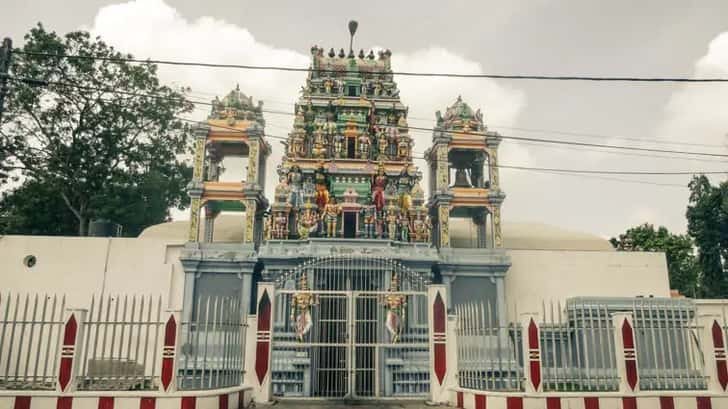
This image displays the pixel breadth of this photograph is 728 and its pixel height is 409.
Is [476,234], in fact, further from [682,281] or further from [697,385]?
[682,281]

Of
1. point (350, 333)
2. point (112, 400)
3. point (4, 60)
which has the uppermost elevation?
point (4, 60)

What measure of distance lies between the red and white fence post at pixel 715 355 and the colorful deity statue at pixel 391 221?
1127 cm

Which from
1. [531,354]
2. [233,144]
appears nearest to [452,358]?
[531,354]

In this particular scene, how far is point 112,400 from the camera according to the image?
372 inches

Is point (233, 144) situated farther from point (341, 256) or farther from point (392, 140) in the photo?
→ point (341, 256)

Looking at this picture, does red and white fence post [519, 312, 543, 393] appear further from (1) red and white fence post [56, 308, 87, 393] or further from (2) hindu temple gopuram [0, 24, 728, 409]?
(1) red and white fence post [56, 308, 87, 393]

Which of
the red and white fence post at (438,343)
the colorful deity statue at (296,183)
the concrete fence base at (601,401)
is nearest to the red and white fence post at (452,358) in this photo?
the red and white fence post at (438,343)

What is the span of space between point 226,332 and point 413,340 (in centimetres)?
786

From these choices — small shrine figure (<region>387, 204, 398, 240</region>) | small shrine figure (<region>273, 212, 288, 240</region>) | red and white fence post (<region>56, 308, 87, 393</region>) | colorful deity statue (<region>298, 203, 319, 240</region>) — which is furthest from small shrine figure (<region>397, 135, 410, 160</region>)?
red and white fence post (<region>56, 308, 87, 393</region>)

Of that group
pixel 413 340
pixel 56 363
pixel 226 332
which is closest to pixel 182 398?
pixel 226 332

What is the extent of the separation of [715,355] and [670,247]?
25.7 meters

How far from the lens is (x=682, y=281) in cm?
3569

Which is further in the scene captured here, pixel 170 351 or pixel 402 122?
pixel 402 122

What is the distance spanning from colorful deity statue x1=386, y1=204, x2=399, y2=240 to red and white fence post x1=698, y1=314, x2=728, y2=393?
11.3 meters
